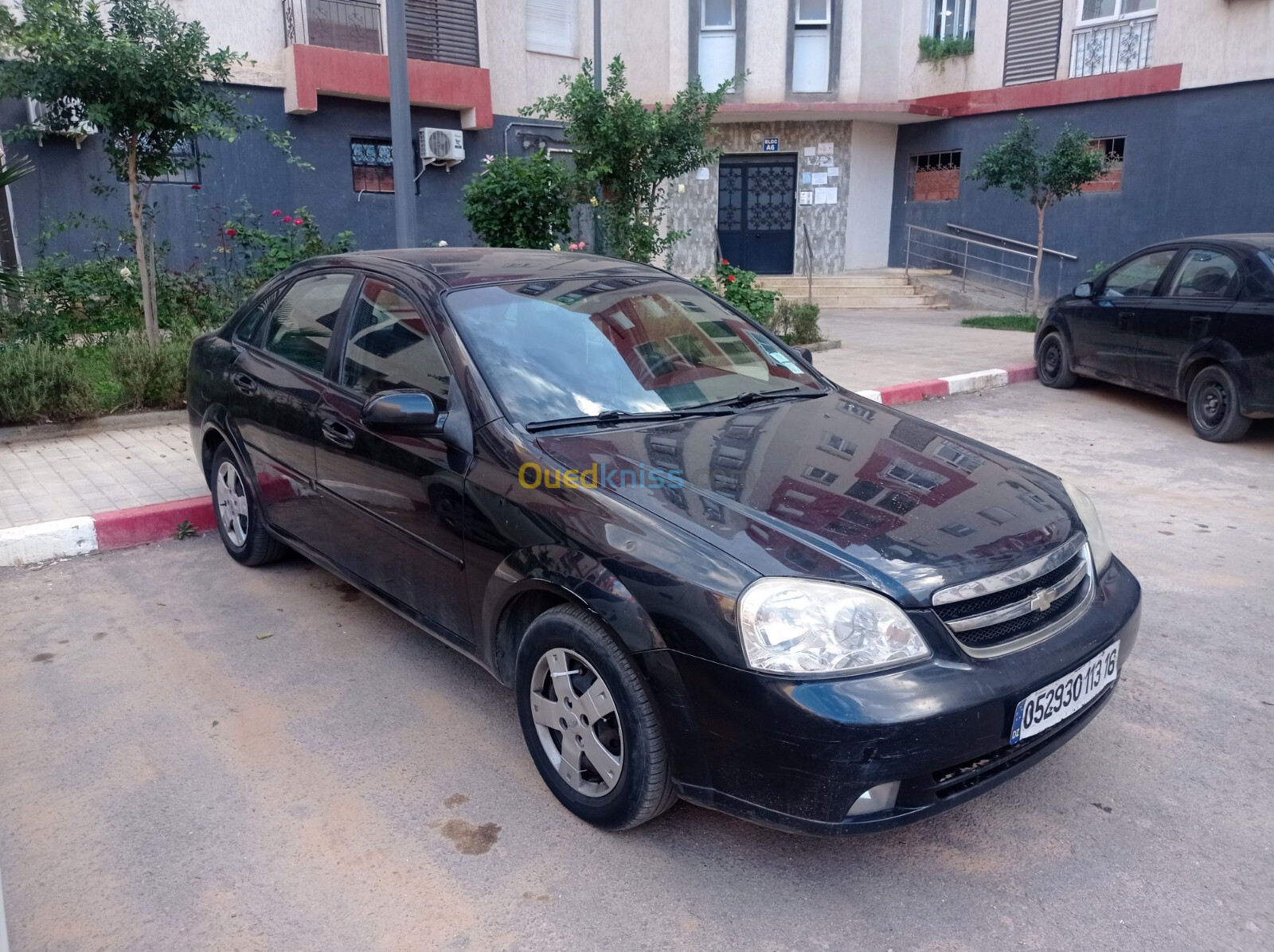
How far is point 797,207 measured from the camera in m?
20.0

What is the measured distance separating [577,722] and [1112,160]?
1769cm

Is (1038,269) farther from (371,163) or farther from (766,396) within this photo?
(766,396)

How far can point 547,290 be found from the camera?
3.95m

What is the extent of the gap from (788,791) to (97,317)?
371 inches

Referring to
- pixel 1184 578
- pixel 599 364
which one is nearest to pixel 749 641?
pixel 599 364

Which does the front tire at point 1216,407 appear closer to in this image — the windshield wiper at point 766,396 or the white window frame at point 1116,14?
the windshield wiper at point 766,396

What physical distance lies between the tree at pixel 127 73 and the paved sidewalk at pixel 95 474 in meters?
1.66

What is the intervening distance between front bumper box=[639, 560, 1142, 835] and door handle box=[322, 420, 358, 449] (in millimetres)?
1747

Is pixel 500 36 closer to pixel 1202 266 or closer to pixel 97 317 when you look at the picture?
pixel 97 317

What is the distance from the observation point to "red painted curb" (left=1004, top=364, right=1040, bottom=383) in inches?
423

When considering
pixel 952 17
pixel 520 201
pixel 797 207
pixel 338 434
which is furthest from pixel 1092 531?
pixel 952 17

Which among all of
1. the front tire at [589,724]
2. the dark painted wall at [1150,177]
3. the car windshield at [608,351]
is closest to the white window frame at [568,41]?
the dark painted wall at [1150,177]

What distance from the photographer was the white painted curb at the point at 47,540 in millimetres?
5168

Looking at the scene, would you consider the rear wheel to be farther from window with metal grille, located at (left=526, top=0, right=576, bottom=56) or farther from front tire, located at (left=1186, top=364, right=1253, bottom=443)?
window with metal grille, located at (left=526, top=0, right=576, bottom=56)
